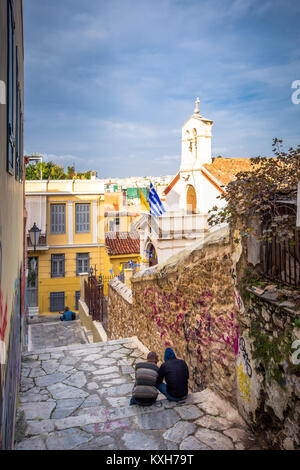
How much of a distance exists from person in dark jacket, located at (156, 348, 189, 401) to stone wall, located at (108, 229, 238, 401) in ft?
1.18

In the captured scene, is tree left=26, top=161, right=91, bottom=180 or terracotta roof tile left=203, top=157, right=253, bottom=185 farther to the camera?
tree left=26, top=161, right=91, bottom=180

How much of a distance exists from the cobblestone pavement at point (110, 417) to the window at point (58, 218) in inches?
686

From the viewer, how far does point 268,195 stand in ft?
12.2

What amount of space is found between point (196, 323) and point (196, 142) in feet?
53.9

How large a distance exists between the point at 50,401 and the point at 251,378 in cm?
299

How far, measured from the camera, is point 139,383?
473 centimetres

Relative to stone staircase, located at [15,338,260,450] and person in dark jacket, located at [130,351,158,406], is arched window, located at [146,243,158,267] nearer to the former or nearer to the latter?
stone staircase, located at [15,338,260,450]

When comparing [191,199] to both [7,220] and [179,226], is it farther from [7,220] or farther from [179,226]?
[7,220]

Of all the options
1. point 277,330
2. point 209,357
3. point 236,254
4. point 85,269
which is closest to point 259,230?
point 236,254

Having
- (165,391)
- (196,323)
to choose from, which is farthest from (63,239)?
(165,391)

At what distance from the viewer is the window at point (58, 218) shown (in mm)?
23125

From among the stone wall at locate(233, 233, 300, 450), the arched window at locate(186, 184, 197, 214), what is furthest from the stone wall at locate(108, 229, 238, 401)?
the arched window at locate(186, 184, 197, 214)

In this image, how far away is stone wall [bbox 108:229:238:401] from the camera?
435cm
